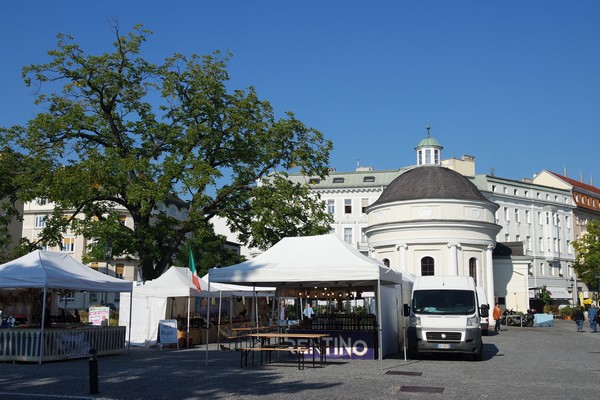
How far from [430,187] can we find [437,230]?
11.4 ft

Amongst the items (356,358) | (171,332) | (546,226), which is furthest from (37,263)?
(546,226)

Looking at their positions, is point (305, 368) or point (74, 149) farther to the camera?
point (74, 149)

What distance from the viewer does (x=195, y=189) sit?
2736 centimetres

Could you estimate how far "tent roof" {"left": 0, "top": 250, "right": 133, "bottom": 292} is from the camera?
1862 cm

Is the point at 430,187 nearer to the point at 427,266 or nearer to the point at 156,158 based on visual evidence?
the point at 427,266

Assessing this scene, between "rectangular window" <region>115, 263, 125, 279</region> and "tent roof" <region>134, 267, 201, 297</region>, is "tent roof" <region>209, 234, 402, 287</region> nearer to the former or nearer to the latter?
"tent roof" <region>134, 267, 201, 297</region>

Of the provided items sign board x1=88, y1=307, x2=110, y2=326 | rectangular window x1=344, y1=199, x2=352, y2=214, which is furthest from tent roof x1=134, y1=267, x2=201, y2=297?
rectangular window x1=344, y1=199, x2=352, y2=214

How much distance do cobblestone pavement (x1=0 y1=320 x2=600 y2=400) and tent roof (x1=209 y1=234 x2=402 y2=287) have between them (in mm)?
2355

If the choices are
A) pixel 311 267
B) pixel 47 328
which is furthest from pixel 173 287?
pixel 311 267

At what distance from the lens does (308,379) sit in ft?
48.6

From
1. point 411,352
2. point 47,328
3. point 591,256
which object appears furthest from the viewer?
point 591,256

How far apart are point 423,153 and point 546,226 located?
4459cm

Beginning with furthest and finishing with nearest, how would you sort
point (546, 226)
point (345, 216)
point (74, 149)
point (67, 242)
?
point (546, 226), point (345, 216), point (67, 242), point (74, 149)

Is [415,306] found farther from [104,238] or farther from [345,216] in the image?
[345,216]
